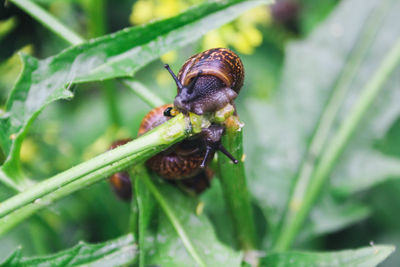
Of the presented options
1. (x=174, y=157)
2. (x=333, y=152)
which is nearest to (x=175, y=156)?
(x=174, y=157)

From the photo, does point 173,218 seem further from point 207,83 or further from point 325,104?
point 325,104

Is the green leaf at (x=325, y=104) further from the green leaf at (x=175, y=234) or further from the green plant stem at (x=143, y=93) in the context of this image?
the green plant stem at (x=143, y=93)

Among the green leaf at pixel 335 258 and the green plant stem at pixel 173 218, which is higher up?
the green plant stem at pixel 173 218

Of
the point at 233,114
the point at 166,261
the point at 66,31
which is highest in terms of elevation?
the point at 66,31

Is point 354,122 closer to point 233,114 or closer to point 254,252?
point 254,252

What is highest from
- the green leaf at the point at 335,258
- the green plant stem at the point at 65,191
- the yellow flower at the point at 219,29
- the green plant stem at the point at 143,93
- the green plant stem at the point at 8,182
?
the yellow flower at the point at 219,29

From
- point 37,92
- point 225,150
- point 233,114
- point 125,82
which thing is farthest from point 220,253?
point 37,92

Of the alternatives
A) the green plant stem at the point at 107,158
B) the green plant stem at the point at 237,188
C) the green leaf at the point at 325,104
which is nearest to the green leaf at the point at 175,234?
the green plant stem at the point at 237,188
